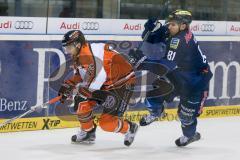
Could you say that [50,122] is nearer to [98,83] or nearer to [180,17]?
[98,83]

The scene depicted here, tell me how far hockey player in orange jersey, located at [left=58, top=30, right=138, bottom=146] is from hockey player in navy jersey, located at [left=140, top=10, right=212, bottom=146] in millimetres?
403

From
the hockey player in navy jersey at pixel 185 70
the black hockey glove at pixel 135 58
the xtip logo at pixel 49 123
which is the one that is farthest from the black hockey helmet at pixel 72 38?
the xtip logo at pixel 49 123

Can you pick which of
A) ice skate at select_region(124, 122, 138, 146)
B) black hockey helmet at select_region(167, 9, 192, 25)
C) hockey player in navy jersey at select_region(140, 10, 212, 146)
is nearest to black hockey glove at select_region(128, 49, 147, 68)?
hockey player in navy jersey at select_region(140, 10, 212, 146)

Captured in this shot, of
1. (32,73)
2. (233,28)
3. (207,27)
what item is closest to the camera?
(32,73)

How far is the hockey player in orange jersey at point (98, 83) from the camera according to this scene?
18.3 feet

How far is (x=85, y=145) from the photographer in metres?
5.98

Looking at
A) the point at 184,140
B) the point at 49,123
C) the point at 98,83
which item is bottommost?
the point at 49,123

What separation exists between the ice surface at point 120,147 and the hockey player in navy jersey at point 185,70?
0.22m

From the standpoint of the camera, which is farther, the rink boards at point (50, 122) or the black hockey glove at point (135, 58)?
the rink boards at point (50, 122)

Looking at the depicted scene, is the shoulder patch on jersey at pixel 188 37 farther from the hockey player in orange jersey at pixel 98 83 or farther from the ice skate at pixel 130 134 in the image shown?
the ice skate at pixel 130 134

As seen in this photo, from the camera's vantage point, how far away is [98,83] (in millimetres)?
→ 5551

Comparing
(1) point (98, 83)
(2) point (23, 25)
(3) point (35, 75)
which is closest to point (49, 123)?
(3) point (35, 75)

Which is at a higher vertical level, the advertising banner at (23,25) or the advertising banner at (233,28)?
the advertising banner at (23,25)

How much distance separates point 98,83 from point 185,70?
94 centimetres
